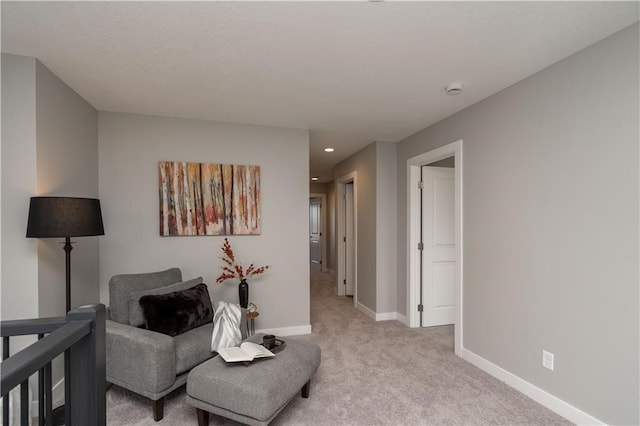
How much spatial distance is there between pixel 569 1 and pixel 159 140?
3.45 metres

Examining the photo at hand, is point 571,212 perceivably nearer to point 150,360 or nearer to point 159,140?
point 150,360

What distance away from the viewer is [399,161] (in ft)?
14.5

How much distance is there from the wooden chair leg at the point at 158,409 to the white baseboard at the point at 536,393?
2.63 meters

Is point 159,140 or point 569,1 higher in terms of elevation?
point 569,1

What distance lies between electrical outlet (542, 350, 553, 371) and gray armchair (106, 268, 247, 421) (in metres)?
2.47

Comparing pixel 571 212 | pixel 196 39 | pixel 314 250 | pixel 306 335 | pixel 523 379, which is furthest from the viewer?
pixel 314 250

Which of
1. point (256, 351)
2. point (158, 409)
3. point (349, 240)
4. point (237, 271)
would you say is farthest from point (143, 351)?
point (349, 240)

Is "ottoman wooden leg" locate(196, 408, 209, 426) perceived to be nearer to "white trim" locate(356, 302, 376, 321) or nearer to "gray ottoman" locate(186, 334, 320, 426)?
"gray ottoman" locate(186, 334, 320, 426)

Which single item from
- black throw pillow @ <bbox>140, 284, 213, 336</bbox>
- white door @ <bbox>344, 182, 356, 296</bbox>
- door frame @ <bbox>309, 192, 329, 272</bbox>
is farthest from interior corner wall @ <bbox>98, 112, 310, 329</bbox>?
door frame @ <bbox>309, 192, 329, 272</bbox>

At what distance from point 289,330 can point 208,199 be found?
178 centimetres

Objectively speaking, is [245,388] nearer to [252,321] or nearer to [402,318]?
[252,321]

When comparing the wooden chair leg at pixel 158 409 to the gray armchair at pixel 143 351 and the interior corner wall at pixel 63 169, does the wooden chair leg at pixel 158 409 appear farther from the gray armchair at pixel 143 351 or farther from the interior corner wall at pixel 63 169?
the interior corner wall at pixel 63 169

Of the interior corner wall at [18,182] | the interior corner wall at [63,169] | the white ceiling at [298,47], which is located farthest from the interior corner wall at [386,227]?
the interior corner wall at [18,182]

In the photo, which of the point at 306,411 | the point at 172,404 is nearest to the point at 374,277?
the point at 306,411
